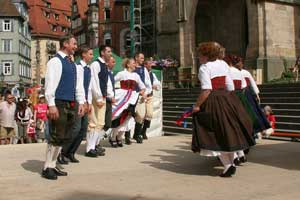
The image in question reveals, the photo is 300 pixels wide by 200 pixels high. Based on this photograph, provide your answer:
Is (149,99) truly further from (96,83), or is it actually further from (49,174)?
(49,174)

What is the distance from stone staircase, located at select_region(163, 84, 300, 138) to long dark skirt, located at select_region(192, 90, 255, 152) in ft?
18.8

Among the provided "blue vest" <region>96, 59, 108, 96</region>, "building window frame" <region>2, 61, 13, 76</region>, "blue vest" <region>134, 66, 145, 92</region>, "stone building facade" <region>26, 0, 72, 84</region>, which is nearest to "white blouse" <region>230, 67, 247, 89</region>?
"blue vest" <region>96, 59, 108, 96</region>

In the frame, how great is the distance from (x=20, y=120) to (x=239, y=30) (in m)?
22.4

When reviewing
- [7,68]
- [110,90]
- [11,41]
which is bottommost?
[110,90]

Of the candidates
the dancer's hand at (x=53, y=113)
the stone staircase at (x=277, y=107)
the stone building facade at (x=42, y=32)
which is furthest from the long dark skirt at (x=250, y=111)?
the stone building facade at (x=42, y=32)

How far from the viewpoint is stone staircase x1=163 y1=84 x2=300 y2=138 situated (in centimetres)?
1468

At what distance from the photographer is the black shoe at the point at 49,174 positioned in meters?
6.71

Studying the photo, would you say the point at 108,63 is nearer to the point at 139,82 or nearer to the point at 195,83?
the point at 139,82

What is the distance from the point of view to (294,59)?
90.6 ft

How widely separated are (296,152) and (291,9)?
2053 cm

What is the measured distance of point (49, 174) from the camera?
6.75 metres

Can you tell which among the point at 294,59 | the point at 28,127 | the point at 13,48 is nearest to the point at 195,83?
the point at 294,59

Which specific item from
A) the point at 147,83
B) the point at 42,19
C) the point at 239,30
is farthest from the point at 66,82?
the point at 42,19

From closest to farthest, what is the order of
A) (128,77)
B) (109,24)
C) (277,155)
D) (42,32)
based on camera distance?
(277,155) → (128,77) → (109,24) → (42,32)
